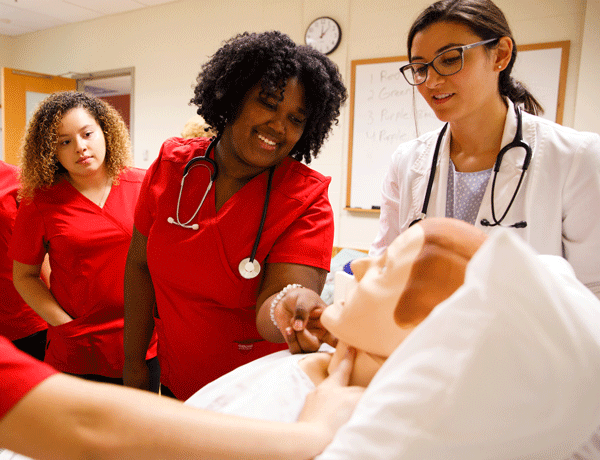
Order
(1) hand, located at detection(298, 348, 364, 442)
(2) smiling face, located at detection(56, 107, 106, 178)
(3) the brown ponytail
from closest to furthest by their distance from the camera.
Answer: (1) hand, located at detection(298, 348, 364, 442)
(3) the brown ponytail
(2) smiling face, located at detection(56, 107, 106, 178)

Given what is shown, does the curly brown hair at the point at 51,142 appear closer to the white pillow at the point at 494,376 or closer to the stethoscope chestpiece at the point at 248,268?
the stethoscope chestpiece at the point at 248,268

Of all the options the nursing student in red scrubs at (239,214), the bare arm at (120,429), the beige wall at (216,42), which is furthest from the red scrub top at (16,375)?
the beige wall at (216,42)

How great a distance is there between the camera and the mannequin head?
58 centimetres

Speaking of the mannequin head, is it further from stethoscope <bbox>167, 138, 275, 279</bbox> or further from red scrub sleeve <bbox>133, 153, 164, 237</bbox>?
red scrub sleeve <bbox>133, 153, 164, 237</bbox>

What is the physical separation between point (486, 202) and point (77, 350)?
142cm

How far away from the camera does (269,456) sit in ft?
1.63

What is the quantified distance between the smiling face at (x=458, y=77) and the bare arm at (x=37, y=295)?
1.41 meters

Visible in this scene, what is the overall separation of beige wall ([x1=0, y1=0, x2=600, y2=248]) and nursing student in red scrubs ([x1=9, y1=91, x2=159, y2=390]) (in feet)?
6.60

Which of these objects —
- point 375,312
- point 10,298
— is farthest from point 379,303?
point 10,298

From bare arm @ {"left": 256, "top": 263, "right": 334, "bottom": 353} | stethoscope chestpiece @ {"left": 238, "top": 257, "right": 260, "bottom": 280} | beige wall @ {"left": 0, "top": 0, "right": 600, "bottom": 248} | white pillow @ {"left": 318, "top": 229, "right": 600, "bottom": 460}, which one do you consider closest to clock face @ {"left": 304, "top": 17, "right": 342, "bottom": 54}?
beige wall @ {"left": 0, "top": 0, "right": 600, "bottom": 248}

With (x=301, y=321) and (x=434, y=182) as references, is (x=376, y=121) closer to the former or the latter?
(x=434, y=182)

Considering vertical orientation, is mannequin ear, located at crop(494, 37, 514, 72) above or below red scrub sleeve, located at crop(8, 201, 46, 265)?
above

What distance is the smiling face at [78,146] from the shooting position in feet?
4.97

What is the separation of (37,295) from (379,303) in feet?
4.32
